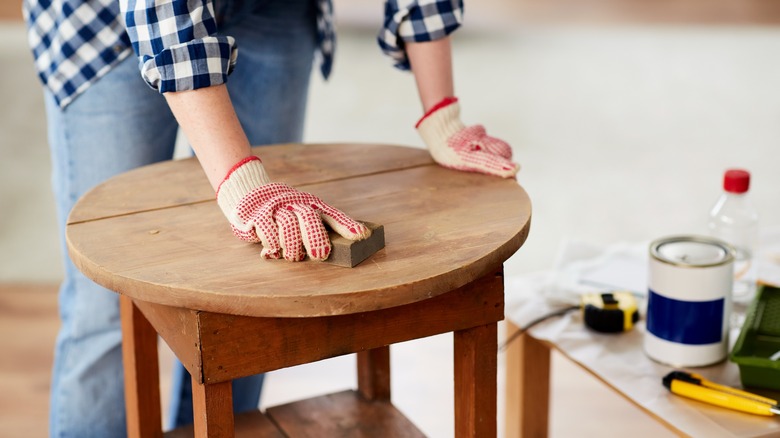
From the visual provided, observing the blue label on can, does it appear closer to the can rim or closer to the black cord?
the can rim

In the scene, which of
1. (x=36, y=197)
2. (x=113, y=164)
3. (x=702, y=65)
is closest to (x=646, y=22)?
(x=702, y=65)

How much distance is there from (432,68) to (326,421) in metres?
0.47

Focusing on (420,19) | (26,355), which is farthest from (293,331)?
(26,355)

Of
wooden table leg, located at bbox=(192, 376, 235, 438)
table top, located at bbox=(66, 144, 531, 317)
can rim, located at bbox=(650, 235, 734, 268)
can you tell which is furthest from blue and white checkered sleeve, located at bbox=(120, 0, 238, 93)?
can rim, located at bbox=(650, 235, 734, 268)

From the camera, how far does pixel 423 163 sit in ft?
3.88

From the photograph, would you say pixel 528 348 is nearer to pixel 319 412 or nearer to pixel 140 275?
pixel 319 412

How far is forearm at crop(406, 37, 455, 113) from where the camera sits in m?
1.19

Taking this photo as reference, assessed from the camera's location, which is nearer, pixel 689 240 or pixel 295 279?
pixel 295 279

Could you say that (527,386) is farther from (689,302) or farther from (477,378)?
(477,378)

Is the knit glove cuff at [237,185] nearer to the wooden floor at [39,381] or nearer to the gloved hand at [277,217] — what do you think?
the gloved hand at [277,217]

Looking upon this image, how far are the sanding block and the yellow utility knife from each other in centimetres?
46

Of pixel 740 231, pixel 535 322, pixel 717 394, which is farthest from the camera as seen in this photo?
pixel 740 231

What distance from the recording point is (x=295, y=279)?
83 centimetres

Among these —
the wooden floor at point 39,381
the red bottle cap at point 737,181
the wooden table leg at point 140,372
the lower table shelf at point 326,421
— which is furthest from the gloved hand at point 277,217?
the wooden floor at point 39,381
